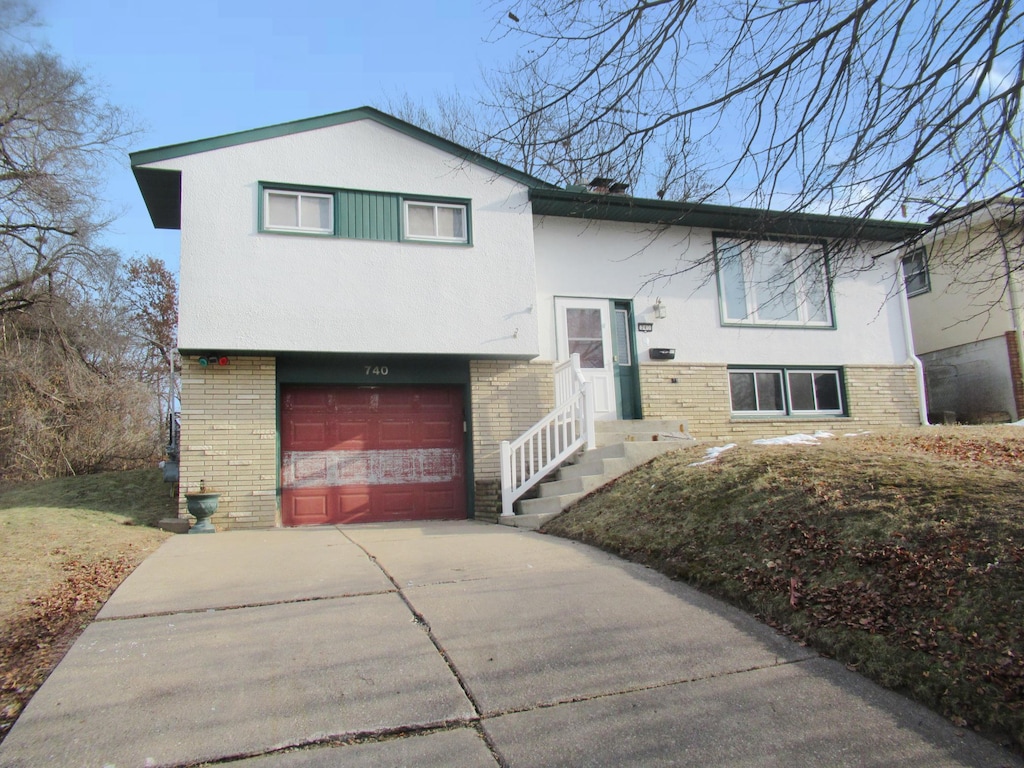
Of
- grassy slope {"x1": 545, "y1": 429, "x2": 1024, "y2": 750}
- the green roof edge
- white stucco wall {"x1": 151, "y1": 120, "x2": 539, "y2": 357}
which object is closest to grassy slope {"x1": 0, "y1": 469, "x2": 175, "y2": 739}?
white stucco wall {"x1": 151, "y1": 120, "x2": 539, "y2": 357}

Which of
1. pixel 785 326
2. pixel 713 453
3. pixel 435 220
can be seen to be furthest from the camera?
pixel 785 326

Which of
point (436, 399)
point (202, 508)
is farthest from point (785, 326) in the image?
point (202, 508)

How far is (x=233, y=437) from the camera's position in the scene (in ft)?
31.9

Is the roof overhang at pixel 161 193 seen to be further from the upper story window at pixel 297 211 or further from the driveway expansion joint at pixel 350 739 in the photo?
the driveway expansion joint at pixel 350 739

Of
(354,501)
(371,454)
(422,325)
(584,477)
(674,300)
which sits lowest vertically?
(354,501)

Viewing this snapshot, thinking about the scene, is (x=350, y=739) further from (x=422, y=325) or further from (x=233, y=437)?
(x=422, y=325)

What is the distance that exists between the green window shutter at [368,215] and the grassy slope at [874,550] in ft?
18.0

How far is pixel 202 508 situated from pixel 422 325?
3985 millimetres

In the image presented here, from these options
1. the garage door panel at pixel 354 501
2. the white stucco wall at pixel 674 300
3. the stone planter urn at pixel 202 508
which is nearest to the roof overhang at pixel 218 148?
the white stucco wall at pixel 674 300

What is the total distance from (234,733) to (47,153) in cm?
1776

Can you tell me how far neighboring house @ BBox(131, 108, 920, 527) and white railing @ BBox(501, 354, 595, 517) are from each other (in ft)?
1.84

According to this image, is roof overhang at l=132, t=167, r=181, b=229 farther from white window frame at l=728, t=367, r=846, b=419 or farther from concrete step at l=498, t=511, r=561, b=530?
white window frame at l=728, t=367, r=846, b=419

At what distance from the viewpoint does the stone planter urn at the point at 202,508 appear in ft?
29.8

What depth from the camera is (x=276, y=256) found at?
9.90 metres
